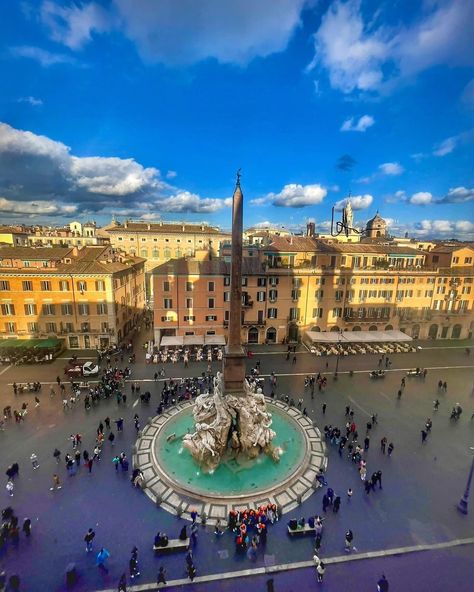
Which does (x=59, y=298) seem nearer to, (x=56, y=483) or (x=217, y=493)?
(x=56, y=483)

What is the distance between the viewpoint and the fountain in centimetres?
1580

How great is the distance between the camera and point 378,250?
4278cm

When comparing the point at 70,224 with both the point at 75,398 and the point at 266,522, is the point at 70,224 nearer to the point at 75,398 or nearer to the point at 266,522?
the point at 75,398

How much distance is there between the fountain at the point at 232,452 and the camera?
51.9ft

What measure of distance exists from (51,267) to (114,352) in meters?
12.1

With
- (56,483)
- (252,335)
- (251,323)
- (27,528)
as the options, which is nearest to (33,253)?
(251,323)

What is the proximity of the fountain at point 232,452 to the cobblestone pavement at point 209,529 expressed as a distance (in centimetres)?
105

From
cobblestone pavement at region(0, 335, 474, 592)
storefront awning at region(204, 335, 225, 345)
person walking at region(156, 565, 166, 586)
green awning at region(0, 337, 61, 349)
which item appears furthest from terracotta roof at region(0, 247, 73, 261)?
person walking at region(156, 565, 166, 586)

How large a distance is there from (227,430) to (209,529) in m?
5.05

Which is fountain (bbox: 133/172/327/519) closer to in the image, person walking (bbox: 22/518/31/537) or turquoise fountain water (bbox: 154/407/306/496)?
turquoise fountain water (bbox: 154/407/306/496)

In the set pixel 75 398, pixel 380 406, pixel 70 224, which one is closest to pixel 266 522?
pixel 380 406

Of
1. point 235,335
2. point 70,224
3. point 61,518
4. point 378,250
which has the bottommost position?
point 61,518

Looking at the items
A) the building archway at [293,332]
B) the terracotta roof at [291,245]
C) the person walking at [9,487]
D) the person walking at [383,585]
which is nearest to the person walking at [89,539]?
the person walking at [9,487]

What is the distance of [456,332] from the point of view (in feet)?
146
